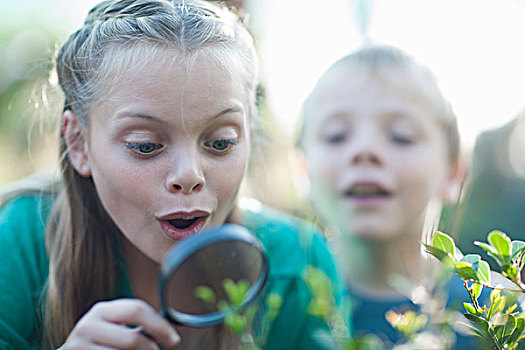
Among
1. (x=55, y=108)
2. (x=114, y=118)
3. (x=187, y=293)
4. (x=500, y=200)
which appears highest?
(x=114, y=118)

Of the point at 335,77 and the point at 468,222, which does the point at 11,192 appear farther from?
the point at 468,222

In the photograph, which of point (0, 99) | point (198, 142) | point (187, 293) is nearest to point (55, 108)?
point (198, 142)

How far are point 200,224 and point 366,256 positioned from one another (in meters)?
1.51

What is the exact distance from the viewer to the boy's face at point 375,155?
2292 mm

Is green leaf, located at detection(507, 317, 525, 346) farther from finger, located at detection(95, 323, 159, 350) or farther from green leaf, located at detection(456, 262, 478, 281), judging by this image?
finger, located at detection(95, 323, 159, 350)

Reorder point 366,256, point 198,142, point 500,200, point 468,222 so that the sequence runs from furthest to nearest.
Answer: point 500,200 → point 468,222 → point 366,256 → point 198,142

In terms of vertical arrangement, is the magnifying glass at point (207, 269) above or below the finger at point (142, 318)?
above

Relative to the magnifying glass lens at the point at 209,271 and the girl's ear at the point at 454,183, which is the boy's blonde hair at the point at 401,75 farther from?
the magnifying glass lens at the point at 209,271

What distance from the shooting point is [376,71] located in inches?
96.8

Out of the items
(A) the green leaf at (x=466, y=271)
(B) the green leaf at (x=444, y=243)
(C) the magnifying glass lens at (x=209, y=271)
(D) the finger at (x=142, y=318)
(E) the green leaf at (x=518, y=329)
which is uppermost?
(B) the green leaf at (x=444, y=243)

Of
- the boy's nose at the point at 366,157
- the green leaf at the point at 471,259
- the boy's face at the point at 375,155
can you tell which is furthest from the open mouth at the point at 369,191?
the green leaf at the point at 471,259

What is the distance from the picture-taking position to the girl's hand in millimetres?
995

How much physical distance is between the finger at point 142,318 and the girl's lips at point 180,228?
24 centimetres

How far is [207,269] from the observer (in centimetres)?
105
